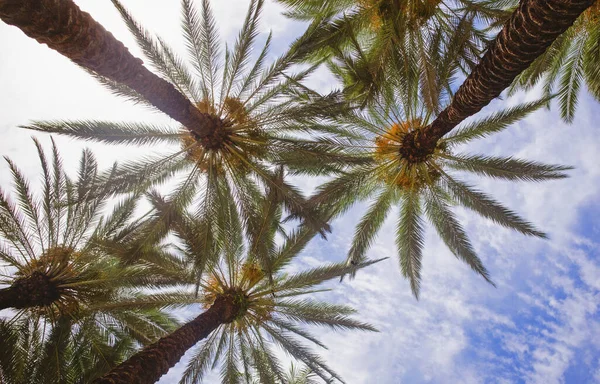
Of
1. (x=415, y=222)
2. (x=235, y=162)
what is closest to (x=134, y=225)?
(x=235, y=162)

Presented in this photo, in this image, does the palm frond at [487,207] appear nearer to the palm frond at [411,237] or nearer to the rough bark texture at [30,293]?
the palm frond at [411,237]

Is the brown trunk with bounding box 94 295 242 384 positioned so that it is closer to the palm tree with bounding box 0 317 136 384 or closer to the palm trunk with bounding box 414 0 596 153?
the palm tree with bounding box 0 317 136 384

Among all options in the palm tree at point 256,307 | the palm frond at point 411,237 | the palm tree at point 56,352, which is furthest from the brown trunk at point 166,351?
the palm frond at point 411,237

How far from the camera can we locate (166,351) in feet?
21.5

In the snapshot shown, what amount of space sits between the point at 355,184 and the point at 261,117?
263cm

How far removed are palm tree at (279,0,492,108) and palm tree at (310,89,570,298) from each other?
570 mm

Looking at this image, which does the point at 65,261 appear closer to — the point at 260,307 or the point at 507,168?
the point at 260,307

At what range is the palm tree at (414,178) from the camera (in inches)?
354

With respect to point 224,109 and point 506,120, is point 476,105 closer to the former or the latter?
point 506,120

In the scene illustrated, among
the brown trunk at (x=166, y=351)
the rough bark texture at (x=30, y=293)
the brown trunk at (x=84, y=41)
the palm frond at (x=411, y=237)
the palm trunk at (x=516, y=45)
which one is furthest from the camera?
the palm frond at (x=411, y=237)

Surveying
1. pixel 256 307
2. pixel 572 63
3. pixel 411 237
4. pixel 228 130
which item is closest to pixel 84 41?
pixel 228 130

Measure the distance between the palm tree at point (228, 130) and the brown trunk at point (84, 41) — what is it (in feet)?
4.93

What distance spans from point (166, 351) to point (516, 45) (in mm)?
6350

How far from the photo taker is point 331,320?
927 centimetres
